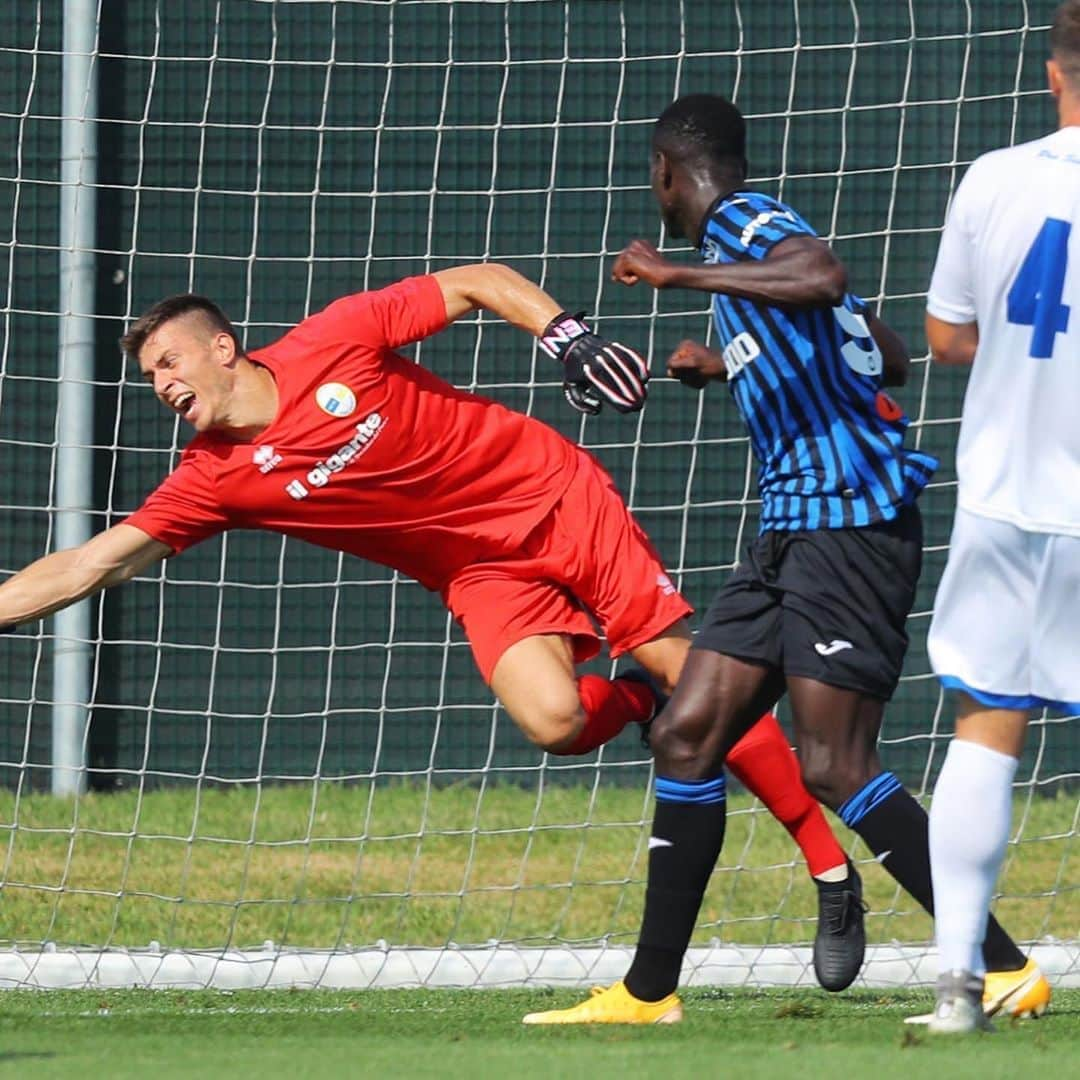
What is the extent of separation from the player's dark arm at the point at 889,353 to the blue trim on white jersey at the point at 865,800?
2.81ft

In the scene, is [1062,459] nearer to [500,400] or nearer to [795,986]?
[795,986]

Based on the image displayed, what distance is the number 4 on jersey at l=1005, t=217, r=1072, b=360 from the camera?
3.81 m

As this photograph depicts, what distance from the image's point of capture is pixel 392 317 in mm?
5383

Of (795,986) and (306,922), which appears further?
(306,922)

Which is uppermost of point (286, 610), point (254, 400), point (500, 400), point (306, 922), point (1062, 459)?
point (1062, 459)

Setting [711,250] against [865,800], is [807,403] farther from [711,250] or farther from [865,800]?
[865,800]

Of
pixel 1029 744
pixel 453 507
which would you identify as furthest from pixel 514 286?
pixel 1029 744

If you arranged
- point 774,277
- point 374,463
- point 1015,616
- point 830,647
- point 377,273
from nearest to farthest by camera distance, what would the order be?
1. point 1015,616
2. point 774,277
3. point 830,647
4. point 374,463
5. point 377,273

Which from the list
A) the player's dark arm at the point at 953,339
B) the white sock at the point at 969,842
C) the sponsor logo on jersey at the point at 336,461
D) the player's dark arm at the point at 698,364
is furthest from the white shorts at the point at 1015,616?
the sponsor logo on jersey at the point at 336,461

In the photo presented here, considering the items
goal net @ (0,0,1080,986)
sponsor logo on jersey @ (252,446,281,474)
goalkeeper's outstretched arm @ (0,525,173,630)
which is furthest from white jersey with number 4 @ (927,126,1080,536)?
goal net @ (0,0,1080,986)

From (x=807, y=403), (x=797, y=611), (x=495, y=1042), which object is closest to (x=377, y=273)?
(x=807, y=403)

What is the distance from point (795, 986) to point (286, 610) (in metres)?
2.84

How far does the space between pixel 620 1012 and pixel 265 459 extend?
1.55 meters

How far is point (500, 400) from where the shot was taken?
7.91 metres
